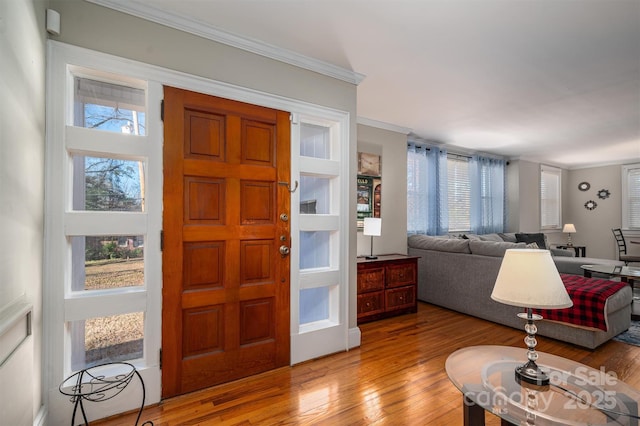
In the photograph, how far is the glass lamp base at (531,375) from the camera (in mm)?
1411

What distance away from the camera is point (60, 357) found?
1.85 meters

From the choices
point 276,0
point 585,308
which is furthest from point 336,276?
point 585,308

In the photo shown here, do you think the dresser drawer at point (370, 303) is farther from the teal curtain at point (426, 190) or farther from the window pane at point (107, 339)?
the window pane at point (107, 339)

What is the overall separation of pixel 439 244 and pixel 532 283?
3.23 meters

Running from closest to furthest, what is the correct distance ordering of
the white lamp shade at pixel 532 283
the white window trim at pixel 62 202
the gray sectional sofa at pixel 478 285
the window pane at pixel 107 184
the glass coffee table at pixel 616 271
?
the white lamp shade at pixel 532 283 → the white window trim at pixel 62 202 → the window pane at pixel 107 184 → the gray sectional sofa at pixel 478 285 → the glass coffee table at pixel 616 271

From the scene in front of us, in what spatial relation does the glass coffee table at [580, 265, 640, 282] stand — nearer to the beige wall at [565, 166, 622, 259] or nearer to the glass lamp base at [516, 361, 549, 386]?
the glass lamp base at [516, 361, 549, 386]

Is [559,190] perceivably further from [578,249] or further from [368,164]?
[368,164]

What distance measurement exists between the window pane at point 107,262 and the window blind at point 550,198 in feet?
28.0

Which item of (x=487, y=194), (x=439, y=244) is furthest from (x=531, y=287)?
(x=487, y=194)

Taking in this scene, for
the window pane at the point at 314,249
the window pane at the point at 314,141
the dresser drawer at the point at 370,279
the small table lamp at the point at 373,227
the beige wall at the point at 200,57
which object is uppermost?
the beige wall at the point at 200,57

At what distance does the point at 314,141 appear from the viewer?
304cm

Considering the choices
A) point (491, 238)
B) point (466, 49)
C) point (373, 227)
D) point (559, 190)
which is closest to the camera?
point (466, 49)

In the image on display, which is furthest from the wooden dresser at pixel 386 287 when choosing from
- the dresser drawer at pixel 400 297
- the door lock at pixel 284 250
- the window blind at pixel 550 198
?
the window blind at pixel 550 198

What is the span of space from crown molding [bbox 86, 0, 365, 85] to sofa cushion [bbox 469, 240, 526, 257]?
2.53 meters
